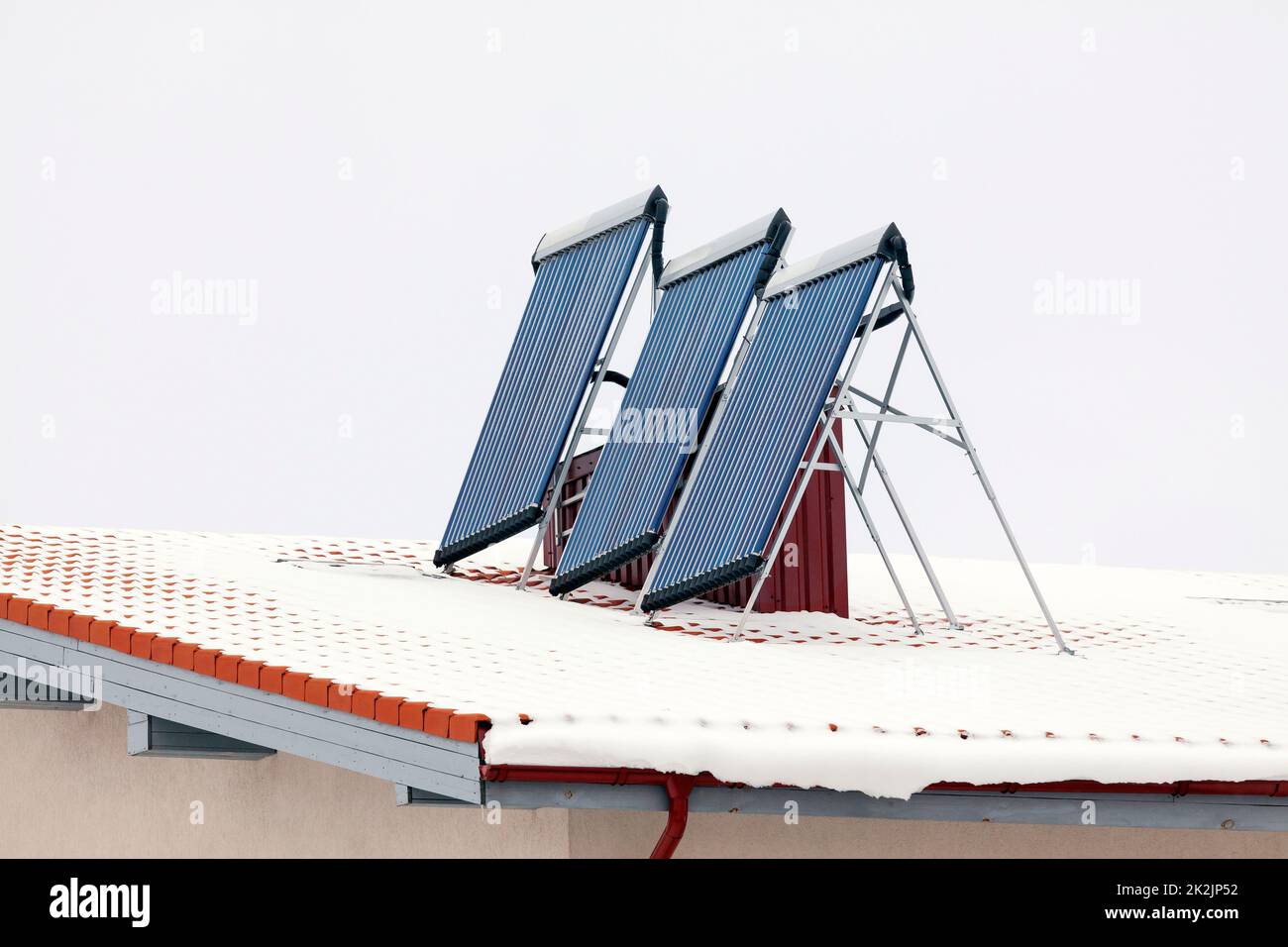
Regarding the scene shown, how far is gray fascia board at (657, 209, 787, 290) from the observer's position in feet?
43.8

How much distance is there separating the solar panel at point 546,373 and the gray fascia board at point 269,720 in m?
4.04

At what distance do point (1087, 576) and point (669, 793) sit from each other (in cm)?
1022

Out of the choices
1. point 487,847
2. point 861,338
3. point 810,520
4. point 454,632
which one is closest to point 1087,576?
point 810,520

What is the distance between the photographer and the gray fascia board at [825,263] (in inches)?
481

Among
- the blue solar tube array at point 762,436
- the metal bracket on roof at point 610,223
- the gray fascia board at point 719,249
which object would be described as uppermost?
the metal bracket on roof at point 610,223

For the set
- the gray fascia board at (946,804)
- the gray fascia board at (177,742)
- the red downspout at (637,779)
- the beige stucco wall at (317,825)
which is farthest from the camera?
the gray fascia board at (177,742)

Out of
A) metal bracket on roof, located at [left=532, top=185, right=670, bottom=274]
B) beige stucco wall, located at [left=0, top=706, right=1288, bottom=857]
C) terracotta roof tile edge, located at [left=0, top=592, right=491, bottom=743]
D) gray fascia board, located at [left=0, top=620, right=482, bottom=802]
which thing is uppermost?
metal bracket on roof, located at [left=532, top=185, right=670, bottom=274]

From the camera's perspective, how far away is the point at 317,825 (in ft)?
34.5

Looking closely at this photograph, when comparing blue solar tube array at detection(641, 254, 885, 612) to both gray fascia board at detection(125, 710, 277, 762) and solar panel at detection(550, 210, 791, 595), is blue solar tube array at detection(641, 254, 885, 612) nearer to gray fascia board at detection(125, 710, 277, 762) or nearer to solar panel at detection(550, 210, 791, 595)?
solar panel at detection(550, 210, 791, 595)

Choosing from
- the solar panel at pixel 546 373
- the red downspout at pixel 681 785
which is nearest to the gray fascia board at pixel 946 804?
the red downspout at pixel 681 785

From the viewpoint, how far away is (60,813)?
12.0 m

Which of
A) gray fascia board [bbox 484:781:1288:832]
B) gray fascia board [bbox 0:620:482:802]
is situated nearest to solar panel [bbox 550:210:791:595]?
gray fascia board [bbox 0:620:482:802]

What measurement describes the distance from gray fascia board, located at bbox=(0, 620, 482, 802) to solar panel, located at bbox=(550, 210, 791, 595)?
360 cm

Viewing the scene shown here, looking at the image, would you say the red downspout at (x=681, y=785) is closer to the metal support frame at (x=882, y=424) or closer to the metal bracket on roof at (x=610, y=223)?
the metal support frame at (x=882, y=424)
